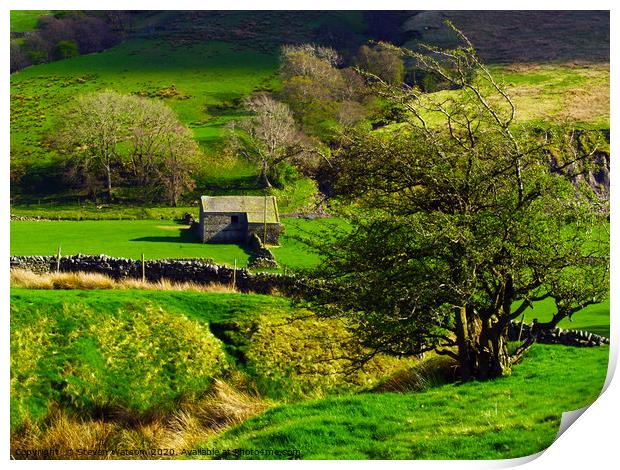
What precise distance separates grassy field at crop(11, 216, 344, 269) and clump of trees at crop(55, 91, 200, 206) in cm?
687

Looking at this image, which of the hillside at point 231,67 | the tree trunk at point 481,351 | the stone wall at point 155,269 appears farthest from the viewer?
the hillside at point 231,67

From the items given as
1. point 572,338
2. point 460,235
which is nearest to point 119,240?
point 572,338

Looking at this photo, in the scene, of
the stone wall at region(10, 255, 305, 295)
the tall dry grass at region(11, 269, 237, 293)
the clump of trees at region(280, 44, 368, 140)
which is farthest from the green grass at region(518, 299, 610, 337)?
the clump of trees at region(280, 44, 368, 140)

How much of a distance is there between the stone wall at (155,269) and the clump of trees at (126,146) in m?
24.6

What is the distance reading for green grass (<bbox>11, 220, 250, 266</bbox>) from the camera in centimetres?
3773

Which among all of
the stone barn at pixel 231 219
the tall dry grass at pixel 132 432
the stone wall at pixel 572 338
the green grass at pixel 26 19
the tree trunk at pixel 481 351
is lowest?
the tall dry grass at pixel 132 432

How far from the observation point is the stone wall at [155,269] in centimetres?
2683

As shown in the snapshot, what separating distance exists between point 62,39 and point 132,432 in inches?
2916

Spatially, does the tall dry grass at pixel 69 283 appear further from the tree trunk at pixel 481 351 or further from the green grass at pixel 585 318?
the tree trunk at pixel 481 351

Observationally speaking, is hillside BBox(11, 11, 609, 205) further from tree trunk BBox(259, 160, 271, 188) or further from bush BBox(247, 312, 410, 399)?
bush BBox(247, 312, 410, 399)

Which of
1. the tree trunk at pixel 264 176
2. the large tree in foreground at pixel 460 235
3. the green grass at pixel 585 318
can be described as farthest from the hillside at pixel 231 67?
the large tree in foreground at pixel 460 235

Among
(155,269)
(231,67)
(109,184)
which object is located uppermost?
(231,67)

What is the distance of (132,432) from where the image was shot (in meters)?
14.4

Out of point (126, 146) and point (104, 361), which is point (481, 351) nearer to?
point (104, 361)
